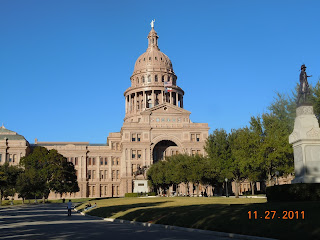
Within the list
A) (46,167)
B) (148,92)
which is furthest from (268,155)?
(148,92)

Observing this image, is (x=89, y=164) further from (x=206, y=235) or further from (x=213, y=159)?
(x=206, y=235)

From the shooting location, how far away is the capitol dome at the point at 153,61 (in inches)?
5674

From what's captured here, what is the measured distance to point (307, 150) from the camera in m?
27.0

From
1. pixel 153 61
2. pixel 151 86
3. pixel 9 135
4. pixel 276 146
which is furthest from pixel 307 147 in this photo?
pixel 153 61

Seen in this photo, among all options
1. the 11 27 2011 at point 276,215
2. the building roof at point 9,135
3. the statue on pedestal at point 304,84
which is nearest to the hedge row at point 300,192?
the 11 27 2011 at point 276,215

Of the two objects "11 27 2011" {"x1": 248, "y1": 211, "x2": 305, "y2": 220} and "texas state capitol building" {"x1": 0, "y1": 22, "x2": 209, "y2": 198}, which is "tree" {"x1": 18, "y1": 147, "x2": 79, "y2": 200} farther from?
"11 27 2011" {"x1": 248, "y1": 211, "x2": 305, "y2": 220}

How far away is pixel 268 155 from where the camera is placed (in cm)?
5412

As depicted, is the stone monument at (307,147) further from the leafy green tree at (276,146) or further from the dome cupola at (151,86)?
the dome cupola at (151,86)

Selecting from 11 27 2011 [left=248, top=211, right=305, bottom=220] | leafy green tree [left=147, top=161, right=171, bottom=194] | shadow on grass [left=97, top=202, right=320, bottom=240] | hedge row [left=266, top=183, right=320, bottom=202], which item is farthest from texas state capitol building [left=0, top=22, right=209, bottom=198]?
11 27 2011 [left=248, top=211, right=305, bottom=220]

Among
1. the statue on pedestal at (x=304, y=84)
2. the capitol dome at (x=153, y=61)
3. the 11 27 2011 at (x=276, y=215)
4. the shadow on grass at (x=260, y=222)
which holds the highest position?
the capitol dome at (x=153, y=61)

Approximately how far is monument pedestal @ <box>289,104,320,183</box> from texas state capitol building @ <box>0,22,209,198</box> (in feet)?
240

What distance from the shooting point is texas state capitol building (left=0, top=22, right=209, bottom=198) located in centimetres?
11375

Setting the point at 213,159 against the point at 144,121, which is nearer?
the point at 213,159

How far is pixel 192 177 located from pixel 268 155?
24.2m
